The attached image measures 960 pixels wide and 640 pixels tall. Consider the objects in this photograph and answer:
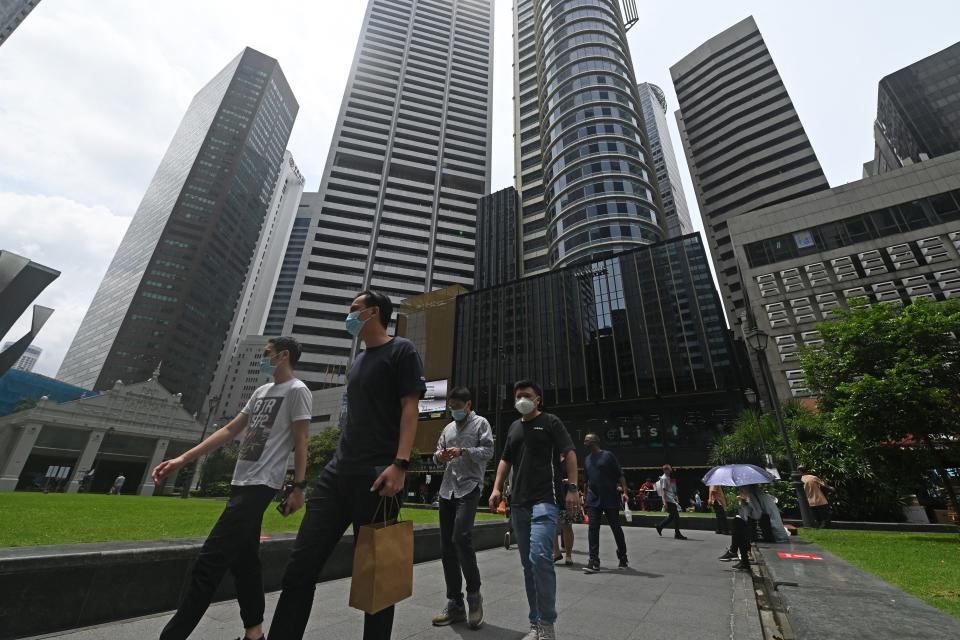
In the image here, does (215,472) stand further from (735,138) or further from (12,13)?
(735,138)

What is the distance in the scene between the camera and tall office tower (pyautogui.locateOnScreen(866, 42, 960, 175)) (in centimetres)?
5187

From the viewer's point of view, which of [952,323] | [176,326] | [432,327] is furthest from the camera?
[176,326]

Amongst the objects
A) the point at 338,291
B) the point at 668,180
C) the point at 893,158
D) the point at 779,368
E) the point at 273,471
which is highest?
the point at 668,180

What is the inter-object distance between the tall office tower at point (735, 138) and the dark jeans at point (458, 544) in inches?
2262

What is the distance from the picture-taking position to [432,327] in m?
48.9

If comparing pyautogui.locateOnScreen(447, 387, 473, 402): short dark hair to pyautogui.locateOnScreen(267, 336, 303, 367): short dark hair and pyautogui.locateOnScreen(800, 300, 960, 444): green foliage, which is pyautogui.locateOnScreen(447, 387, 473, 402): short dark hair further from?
pyautogui.locateOnScreen(800, 300, 960, 444): green foliage

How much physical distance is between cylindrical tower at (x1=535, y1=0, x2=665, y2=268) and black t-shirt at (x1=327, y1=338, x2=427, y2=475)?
130 feet

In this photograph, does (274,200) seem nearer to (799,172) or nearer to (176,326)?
(176,326)

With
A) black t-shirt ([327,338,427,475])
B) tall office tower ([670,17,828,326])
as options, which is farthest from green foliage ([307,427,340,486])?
tall office tower ([670,17,828,326])

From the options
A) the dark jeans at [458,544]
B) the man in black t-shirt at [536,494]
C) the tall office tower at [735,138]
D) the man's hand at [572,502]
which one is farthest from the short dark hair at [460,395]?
the tall office tower at [735,138]

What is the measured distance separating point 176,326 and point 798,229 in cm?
11536

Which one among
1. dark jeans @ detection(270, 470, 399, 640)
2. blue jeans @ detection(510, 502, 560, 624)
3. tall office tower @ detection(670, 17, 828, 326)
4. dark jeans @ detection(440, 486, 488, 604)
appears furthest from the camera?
tall office tower @ detection(670, 17, 828, 326)

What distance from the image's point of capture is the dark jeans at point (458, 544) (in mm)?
3277

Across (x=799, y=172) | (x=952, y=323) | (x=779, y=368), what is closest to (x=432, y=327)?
(x=779, y=368)
